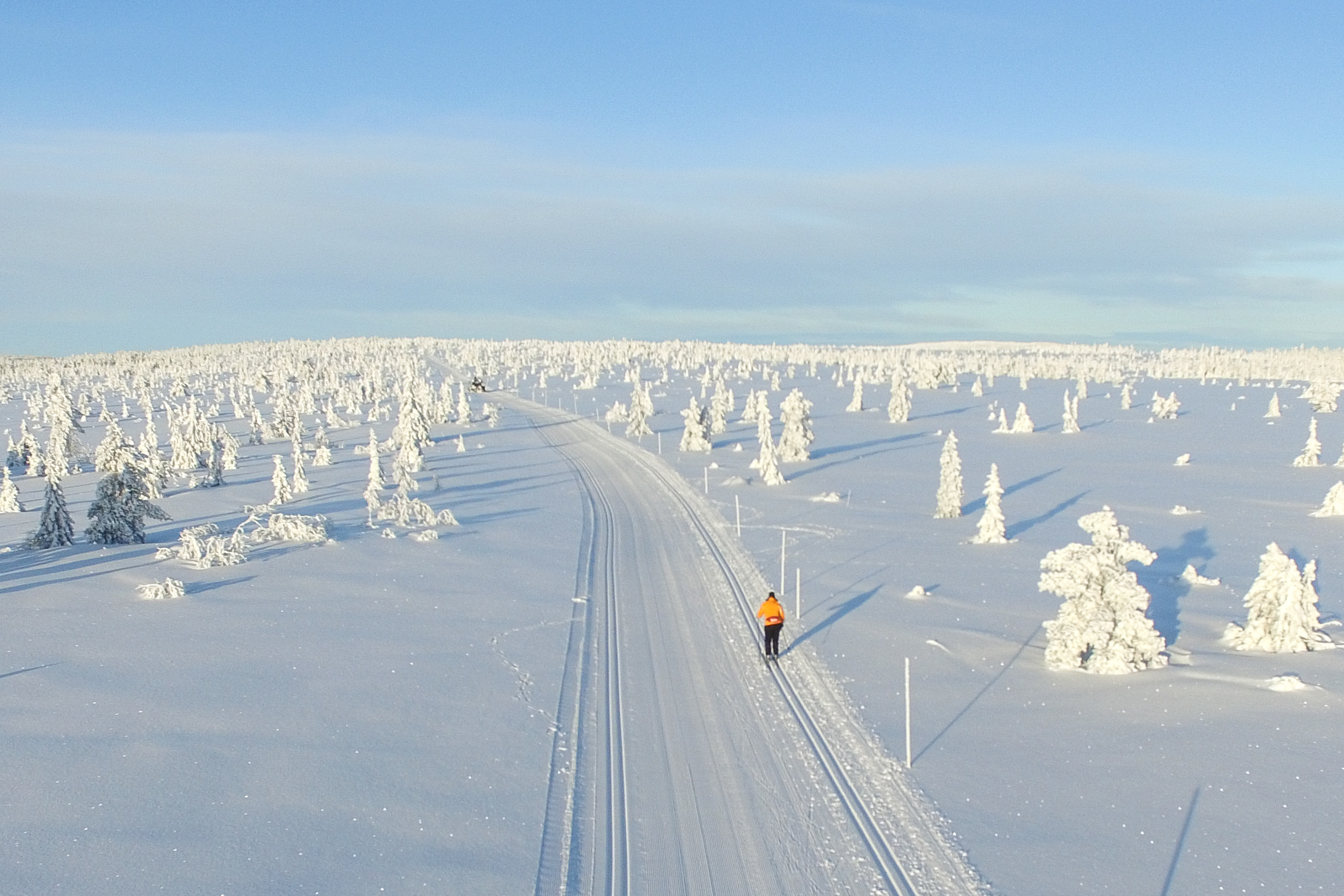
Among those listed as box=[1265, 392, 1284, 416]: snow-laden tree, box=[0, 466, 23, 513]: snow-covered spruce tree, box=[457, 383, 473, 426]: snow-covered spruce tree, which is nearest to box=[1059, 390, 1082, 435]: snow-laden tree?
box=[1265, 392, 1284, 416]: snow-laden tree

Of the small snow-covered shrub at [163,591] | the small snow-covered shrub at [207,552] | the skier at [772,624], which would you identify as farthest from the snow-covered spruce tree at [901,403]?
the small snow-covered shrub at [163,591]

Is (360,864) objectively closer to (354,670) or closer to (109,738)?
(109,738)

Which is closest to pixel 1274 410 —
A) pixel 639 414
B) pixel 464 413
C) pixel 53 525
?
pixel 639 414

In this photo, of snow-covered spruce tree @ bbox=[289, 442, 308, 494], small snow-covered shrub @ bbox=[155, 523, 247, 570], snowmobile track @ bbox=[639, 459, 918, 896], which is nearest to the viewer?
snowmobile track @ bbox=[639, 459, 918, 896]

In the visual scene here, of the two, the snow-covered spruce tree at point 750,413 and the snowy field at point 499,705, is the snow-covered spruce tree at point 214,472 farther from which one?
the snow-covered spruce tree at point 750,413

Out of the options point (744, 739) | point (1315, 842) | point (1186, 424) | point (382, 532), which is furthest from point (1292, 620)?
point (1186, 424)

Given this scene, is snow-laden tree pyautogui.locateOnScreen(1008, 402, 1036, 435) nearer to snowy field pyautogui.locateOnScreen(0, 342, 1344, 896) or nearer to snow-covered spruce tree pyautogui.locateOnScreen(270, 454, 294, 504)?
snowy field pyautogui.locateOnScreen(0, 342, 1344, 896)
